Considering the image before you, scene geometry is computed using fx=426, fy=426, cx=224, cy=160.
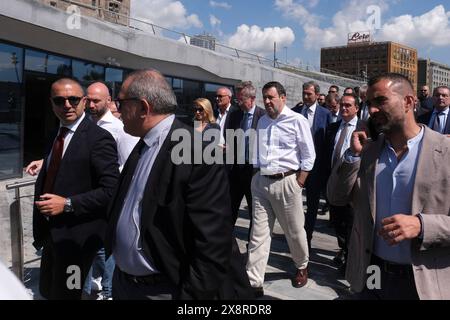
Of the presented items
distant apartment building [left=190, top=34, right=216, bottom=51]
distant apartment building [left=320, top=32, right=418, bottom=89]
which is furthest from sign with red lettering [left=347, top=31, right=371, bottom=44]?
distant apartment building [left=190, top=34, right=216, bottom=51]

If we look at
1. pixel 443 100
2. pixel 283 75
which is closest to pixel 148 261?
pixel 443 100

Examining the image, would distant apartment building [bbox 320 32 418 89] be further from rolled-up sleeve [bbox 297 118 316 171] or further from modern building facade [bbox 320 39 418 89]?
rolled-up sleeve [bbox 297 118 316 171]

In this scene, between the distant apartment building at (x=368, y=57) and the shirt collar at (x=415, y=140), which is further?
the distant apartment building at (x=368, y=57)

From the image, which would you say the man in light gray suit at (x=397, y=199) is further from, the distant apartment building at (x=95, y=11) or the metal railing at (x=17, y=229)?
the distant apartment building at (x=95, y=11)

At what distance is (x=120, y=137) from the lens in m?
3.95

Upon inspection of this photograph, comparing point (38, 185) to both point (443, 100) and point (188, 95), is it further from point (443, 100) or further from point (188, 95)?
point (188, 95)

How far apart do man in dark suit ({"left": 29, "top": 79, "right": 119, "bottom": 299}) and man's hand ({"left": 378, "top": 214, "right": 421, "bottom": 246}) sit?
5.99 feet

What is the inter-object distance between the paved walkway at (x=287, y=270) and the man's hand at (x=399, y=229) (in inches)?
93.7

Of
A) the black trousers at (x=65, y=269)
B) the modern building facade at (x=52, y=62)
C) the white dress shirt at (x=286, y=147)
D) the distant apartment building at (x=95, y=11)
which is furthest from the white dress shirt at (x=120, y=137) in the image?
the distant apartment building at (x=95, y=11)

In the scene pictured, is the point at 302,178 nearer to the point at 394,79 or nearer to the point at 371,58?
the point at 394,79

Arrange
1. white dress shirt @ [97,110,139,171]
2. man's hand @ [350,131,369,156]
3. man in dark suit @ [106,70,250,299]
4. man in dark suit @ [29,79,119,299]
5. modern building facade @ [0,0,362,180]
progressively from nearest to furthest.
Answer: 1. man in dark suit @ [106,70,250,299]
2. man's hand @ [350,131,369,156]
3. man in dark suit @ [29,79,119,299]
4. white dress shirt @ [97,110,139,171]
5. modern building facade @ [0,0,362,180]

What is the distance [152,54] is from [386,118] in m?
12.8

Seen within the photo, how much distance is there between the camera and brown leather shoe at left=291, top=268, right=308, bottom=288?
177 inches

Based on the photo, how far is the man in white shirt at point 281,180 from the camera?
4336 mm
